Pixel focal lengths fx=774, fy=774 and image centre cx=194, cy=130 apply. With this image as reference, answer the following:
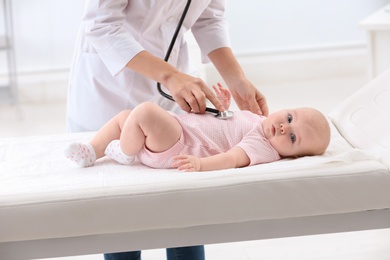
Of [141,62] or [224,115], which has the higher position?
[141,62]

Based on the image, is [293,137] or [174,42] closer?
[293,137]

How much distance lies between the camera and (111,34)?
1.83m

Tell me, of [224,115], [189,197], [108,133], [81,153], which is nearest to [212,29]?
[224,115]

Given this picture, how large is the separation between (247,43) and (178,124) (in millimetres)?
3166

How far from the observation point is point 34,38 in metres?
4.73

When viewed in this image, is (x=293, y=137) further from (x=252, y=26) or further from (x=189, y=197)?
(x=252, y=26)

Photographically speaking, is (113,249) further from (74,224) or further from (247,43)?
(247,43)

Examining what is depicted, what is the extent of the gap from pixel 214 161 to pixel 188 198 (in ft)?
0.66

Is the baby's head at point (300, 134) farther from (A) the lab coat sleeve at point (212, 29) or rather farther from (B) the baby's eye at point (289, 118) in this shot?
(A) the lab coat sleeve at point (212, 29)

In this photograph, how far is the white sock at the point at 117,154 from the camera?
182cm

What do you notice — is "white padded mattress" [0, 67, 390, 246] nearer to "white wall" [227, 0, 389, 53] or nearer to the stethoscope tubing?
the stethoscope tubing

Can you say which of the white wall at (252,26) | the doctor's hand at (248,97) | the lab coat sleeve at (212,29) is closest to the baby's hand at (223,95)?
the doctor's hand at (248,97)

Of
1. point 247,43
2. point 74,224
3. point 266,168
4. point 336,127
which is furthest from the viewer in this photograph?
point 247,43

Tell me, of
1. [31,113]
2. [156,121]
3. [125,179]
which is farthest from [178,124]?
[31,113]
